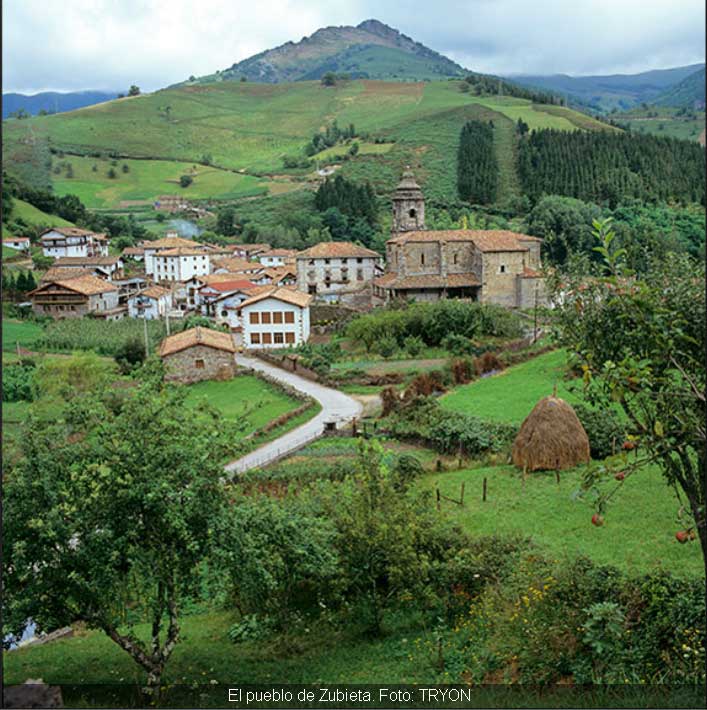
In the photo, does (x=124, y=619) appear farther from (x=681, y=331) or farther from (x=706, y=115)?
(x=706, y=115)

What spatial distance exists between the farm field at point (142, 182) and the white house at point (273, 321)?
52951 mm

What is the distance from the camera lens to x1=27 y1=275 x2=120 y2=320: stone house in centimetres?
4731

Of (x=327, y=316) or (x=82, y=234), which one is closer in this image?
(x=327, y=316)

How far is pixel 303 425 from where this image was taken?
24031 millimetres

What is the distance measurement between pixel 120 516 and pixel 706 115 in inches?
255

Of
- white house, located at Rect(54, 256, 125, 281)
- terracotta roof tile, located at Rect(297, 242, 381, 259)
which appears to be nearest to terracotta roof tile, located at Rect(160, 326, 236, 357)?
terracotta roof tile, located at Rect(297, 242, 381, 259)

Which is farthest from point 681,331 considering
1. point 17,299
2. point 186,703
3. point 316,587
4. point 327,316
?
point 17,299

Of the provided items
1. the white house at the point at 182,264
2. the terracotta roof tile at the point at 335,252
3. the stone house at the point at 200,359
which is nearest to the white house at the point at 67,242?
the white house at the point at 182,264

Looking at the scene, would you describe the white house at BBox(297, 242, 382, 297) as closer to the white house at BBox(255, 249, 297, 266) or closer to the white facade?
the white facade

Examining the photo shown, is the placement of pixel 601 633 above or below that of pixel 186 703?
above

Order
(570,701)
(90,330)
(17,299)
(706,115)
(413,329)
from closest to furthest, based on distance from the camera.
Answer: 1. (706,115)
2. (570,701)
3. (413,329)
4. (90,330)
5. (17,299)

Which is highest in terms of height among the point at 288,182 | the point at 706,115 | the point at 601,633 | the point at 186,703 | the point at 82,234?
the point at 288,182

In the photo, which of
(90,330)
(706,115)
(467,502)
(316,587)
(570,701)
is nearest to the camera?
(706,115)

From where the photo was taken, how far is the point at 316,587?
11.4 meters
